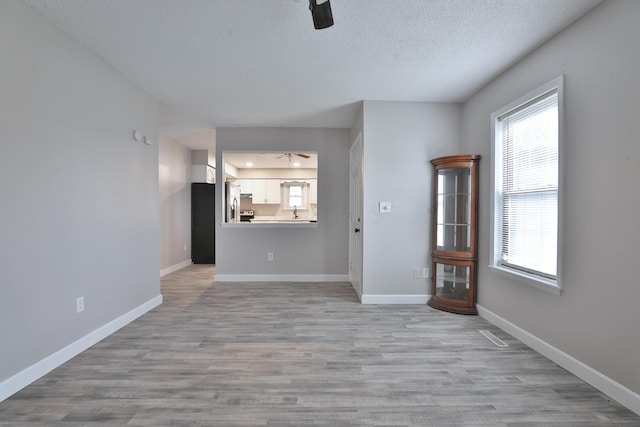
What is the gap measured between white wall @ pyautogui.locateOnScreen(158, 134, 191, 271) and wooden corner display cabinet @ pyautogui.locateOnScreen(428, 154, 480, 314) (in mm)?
4469

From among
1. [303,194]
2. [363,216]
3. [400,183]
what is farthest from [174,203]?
[400,183]

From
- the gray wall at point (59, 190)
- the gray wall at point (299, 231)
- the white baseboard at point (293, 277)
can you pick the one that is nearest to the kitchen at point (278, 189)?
the gray wall at point (299, 231)

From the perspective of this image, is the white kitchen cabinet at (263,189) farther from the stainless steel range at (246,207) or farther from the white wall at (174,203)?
the white wall at (174,203)

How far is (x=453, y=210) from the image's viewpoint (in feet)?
11.1

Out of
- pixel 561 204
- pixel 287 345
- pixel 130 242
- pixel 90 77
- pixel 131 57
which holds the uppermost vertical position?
pixel 131 57

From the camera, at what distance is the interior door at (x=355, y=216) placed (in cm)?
374

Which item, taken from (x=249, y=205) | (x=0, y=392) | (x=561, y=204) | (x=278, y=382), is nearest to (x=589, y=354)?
(x=561, y=204)

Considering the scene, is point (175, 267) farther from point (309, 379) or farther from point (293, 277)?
point (309, 379)

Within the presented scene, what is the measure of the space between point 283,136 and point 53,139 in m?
3.02

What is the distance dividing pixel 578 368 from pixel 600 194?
1.22 m

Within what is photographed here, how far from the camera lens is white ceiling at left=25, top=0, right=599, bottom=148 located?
6.16 feet

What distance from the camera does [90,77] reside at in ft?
7.90

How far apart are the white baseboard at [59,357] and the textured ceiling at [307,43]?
243 centimetres

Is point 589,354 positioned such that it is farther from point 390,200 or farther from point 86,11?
point 86,11
